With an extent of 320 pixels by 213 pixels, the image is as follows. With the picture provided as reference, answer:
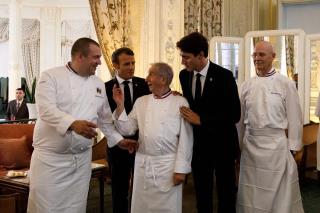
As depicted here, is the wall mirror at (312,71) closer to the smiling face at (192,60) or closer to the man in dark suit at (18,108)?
the smiling face at (192,60)

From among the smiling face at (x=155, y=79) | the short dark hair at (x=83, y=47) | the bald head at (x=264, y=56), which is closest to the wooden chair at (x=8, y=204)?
the short dark hair at (x=83, y=47)

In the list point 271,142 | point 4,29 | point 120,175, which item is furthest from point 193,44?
point 4,29

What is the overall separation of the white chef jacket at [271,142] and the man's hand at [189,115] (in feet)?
2.21

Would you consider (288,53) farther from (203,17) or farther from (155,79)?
(155,79)

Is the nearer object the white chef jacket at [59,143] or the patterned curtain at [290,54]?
the white chef jacket at [59,143]

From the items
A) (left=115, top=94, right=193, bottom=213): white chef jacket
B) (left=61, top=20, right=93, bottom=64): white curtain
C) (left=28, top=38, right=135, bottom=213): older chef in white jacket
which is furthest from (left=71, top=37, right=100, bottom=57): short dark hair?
(left=61, top=20, right=93, bottom=64): white curtain

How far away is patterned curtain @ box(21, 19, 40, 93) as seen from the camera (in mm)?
10977

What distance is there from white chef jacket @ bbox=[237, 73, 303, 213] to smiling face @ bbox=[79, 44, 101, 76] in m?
1.27

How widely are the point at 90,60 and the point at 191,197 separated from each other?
2597 mm

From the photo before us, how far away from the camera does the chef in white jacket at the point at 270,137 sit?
331 centimetres

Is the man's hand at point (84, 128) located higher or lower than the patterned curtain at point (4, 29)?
lower

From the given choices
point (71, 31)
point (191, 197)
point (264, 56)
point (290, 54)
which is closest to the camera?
point (264, 56)

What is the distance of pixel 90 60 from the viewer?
8.86 feet

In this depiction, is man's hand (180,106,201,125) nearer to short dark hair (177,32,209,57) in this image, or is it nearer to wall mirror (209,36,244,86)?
short dark hair (177,32,209,57)
